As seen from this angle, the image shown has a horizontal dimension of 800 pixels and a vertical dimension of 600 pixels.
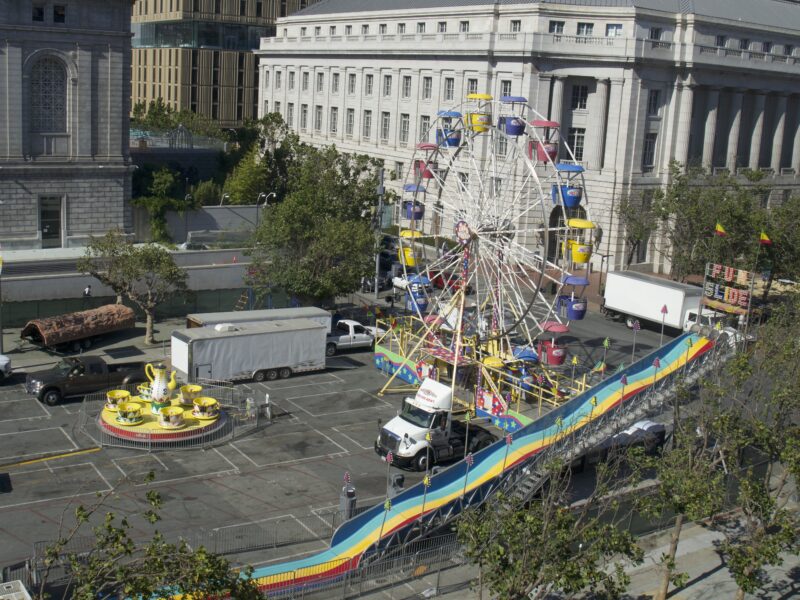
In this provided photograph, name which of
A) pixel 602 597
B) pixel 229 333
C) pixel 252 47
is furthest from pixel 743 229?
pixel 252 47

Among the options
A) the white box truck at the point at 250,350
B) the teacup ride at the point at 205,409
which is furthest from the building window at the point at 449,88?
the teacup ride at the point at 205,409

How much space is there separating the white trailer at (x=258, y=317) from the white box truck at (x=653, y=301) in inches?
793

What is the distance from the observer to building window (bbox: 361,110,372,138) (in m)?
97.8

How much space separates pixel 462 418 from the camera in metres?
41.9

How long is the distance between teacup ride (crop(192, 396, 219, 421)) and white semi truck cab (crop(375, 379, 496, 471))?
6.61 m

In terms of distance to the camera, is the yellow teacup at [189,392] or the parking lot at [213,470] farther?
the yellow teacup at [189,392]

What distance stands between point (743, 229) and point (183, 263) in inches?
1370

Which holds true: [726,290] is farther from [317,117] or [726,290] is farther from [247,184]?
[317,117]

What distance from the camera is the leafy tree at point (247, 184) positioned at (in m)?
78.2

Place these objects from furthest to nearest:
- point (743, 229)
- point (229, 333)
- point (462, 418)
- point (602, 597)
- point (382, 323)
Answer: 1. point (743, 229)
2. point (382, 323)
3. point (229, 333)
4. point (462, 418)
5. point (602, 597)

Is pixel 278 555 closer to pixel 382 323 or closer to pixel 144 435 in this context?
pixel 144 435

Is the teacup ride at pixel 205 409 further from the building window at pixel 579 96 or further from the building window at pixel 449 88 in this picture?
the building window at pixel 449 88

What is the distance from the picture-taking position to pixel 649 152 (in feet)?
256

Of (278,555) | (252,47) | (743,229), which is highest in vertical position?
(252,47)
